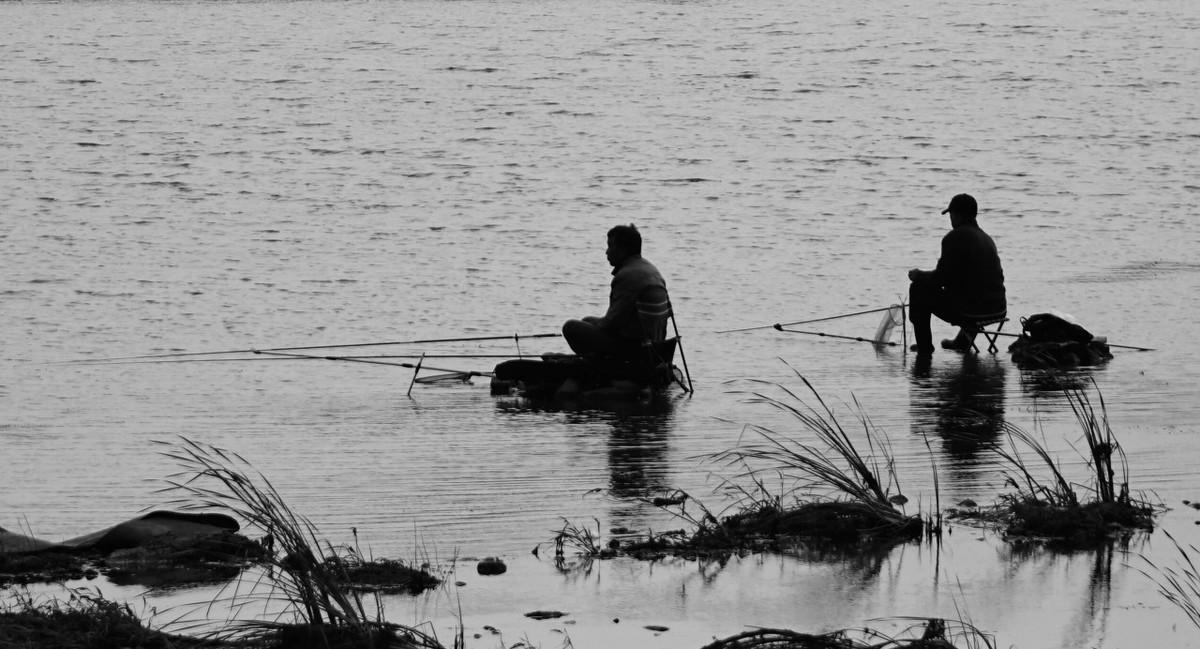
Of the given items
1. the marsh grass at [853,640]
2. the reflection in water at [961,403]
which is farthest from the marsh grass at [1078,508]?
the marsh grass at [853,640]

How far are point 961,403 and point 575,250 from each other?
48.1 ft

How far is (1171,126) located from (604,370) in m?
32.0

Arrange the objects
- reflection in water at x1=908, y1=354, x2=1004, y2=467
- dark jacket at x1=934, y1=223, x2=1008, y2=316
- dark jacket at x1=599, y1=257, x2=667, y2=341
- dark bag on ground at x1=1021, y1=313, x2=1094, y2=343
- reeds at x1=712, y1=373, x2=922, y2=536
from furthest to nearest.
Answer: dark jacket at x1=934, y1=223, x2=1008, y2=316 < dark bag on ground at x1=1021, y1=313, x2=1094, y2=343 < dark jacket at x1=599, y1=257, x2=667, y2=341 < reflection in water at x1=908, y1=354, x2=1004, y2=467 < reeds at x1=712, y1=373, x2=922, y2=536

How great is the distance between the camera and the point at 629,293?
1022 cm

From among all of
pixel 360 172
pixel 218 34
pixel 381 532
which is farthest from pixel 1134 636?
pixel 218 34

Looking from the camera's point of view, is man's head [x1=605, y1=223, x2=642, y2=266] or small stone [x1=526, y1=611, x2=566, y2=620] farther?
man's head [x1=605, y1=223, x2=642, y2=266]

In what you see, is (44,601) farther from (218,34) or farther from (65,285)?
(218,34)

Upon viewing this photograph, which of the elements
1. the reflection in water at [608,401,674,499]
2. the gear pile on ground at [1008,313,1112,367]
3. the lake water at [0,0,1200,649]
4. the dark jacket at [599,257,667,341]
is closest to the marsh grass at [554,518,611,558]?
the lake water at [0,0,1200,649]

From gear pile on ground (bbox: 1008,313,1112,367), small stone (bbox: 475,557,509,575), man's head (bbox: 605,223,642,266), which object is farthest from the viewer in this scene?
gear pile on ground (bbox: 1008,313,1112,367)

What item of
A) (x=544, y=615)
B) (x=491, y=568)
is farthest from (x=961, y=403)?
(x=544, y=615)

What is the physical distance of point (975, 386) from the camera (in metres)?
10.5

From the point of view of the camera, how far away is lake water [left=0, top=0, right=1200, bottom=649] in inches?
241

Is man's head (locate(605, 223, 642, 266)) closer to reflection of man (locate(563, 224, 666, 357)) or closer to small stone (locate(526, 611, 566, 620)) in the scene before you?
reflection of man (locate(563, 224, 666, 357))

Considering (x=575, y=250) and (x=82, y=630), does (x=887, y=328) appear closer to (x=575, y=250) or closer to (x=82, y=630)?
(x=82, y=630)
